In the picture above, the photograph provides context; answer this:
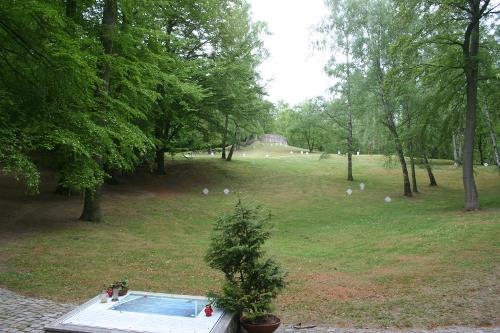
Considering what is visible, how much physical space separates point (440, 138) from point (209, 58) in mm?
14698

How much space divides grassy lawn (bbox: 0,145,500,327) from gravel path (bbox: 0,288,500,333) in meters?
0.35

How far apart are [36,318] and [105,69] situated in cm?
957

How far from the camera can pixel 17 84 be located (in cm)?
1016

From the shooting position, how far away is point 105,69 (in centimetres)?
1453

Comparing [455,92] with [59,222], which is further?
[455,92]

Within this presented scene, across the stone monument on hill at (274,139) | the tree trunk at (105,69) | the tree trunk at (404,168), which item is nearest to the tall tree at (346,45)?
the tree trunk at (404,168)

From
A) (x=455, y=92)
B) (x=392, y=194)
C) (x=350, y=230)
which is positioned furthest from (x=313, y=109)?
(x=350, y=230)

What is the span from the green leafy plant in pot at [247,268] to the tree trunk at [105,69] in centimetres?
838

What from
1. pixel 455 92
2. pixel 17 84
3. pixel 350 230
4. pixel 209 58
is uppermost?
pixel 209 58

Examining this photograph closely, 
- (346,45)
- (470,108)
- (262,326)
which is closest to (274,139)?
(346,45)

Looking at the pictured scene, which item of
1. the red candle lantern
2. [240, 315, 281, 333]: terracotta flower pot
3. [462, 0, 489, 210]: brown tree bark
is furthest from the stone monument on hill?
the red candle lantern

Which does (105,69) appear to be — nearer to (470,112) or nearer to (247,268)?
(247,268)

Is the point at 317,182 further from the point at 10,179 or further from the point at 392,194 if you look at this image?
the point at 10,179

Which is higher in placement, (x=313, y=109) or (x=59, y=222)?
(x=313, y=109)
